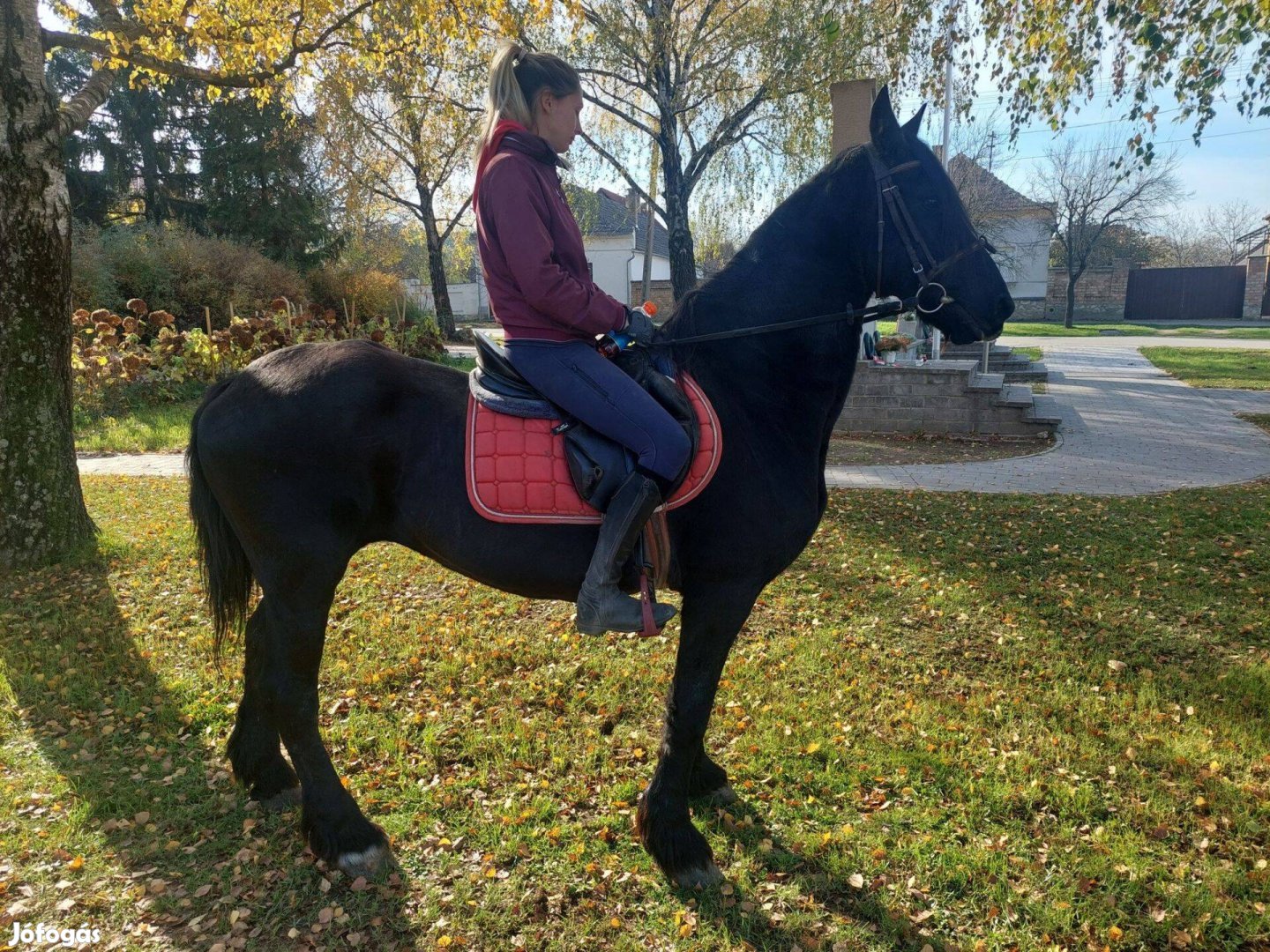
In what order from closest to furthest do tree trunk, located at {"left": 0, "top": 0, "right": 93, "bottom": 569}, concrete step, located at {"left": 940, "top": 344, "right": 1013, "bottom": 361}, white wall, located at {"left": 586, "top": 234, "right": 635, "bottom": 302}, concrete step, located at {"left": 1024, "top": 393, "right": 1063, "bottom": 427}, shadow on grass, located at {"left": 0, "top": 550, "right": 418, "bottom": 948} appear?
1. shadow on grass, located at {"left": 0, "top": 550, "right": 418, "bottom": 948}
2. tree trunk, located at {"left": 0, "top": 0, "right": 93, "bottom": 569}
3. concrete step, located at {"left": 1024, "top": 393, "right": 1063, "bottom": 427}
4. concrete step, located at {"left": 940, "top": 344, "right": 1013, "bottom": 361}
5. white wall, located at {"left": 586, "top": 234, "right": 635, "bottom": 302}

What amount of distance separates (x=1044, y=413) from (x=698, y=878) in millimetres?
13166

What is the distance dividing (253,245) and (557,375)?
23848mm

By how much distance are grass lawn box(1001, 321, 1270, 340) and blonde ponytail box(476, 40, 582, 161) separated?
35419 mm

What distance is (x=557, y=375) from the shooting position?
113 inches

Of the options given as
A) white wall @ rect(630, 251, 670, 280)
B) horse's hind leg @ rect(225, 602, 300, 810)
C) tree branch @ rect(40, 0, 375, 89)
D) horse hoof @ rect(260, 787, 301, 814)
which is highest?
white wall @ rect(630, 251, 670, 280)

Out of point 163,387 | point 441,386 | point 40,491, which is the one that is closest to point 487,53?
point 163,387

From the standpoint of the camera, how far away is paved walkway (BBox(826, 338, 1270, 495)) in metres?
9.54

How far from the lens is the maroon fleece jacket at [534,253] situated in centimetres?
272

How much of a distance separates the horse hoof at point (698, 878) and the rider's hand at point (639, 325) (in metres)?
2.26

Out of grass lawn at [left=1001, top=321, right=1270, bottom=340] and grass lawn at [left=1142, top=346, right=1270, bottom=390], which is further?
grass lawn at [left=1001, top=321, right=1270, bottom=340]

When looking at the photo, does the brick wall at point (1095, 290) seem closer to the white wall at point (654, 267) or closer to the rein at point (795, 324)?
the white wall at point (654, 267)

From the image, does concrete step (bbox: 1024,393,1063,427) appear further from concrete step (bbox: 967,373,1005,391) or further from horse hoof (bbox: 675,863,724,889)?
horse hoof (bbox: 675,863,724,889)

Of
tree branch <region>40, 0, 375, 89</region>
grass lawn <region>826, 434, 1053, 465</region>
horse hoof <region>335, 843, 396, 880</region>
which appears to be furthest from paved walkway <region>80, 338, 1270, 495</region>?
horse hoof <region>335, 843, 396, 880</region>

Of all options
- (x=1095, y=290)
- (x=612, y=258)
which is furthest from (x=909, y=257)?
(x=1095, y=290)
